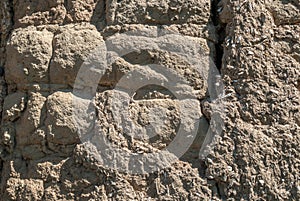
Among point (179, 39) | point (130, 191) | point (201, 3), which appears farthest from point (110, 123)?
point (201, 3)

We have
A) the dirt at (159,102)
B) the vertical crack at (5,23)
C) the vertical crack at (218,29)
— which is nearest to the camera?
the dirt at (159,102)

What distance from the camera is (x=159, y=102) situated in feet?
6.89

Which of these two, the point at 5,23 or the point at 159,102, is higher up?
the point at 5,23

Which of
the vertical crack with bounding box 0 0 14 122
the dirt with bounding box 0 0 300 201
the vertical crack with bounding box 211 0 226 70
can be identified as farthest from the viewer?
the vertical crack with bounding box 0 0 14 122

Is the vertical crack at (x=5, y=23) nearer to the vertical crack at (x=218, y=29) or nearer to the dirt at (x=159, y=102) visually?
the dirt at (x=159, y=102)

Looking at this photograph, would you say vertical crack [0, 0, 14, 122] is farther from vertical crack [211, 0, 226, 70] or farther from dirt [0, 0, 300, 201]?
vertical crack [211, 0, 226, 70]

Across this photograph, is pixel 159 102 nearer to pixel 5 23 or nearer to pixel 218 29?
pixel 218 29

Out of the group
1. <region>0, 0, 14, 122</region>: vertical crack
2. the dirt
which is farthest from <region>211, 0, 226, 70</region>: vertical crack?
<region>0, 0, 14, 122</region>: vertical crack

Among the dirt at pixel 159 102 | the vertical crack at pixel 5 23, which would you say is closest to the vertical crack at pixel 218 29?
the dirt at pixel 159 102

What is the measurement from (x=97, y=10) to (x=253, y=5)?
1.84 ft

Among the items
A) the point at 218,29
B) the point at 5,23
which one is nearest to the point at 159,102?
the point at 218,29

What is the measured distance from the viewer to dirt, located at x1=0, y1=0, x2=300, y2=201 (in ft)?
6.60

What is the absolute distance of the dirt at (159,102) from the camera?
2.01m

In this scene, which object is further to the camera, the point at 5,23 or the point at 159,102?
the point at 5,23
